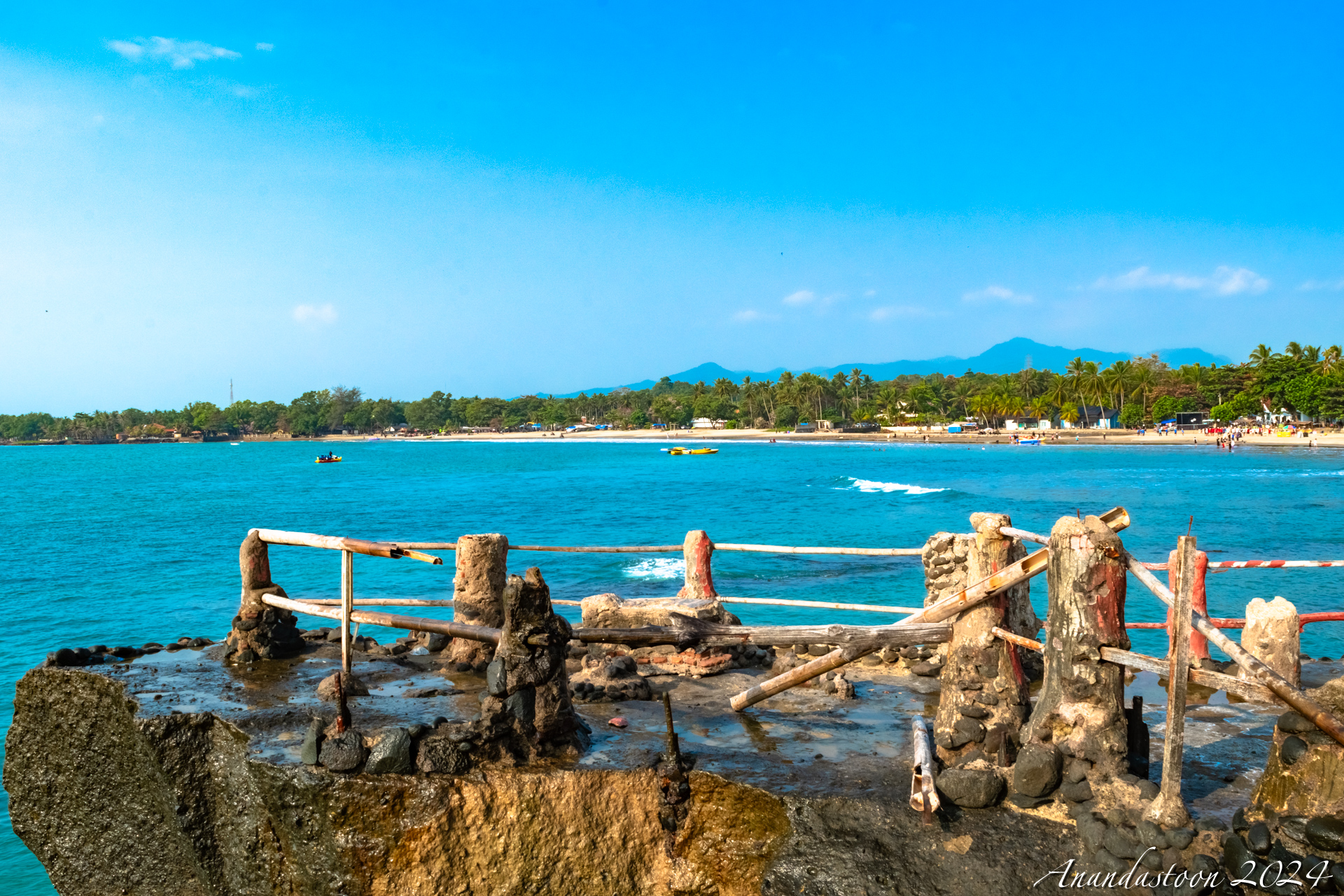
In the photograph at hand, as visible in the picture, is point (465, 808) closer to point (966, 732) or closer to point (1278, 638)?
point (966, 732)

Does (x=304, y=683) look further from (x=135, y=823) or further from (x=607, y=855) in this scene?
(x=607, y=855)

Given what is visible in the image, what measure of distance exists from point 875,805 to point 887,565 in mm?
26112

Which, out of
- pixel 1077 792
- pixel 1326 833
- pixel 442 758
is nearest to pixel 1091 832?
pixel 1077 792

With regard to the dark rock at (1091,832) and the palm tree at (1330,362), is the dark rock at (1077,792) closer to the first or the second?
the dark rock at (1091,832)

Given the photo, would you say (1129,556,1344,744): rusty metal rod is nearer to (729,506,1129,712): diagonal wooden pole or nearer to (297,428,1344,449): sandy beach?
(729,506,1129,712): diagonal wooden pole

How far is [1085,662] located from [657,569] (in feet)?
83.2

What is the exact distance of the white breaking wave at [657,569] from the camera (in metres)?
29.4

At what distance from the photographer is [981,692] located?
714cm

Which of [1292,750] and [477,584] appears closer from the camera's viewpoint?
[1292,750]

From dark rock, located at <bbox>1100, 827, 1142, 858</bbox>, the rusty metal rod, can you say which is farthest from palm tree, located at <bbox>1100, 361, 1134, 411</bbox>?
dark rock, located at <bbox>1100, 827, 1142, 858</bbox>

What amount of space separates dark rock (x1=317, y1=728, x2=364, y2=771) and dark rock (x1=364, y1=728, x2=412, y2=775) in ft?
0.33

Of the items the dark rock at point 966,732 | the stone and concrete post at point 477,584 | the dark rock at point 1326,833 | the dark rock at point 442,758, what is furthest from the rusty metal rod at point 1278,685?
→ the stone and concrete post at point 477,584

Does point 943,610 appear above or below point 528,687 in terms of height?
above

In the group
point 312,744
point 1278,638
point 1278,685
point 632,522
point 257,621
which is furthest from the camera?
point 632,522
